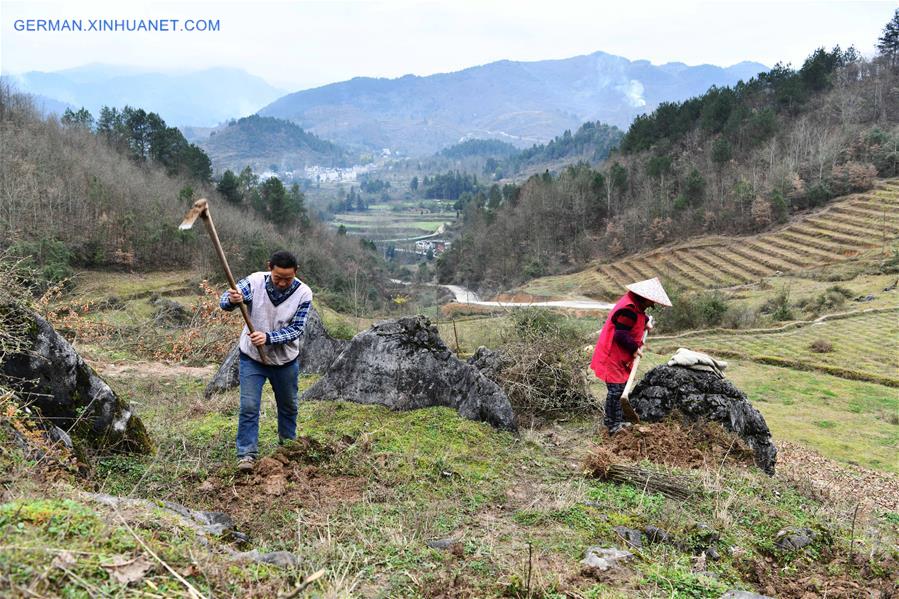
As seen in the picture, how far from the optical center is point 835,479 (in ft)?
29.1

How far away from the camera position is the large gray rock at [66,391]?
459 centimetres

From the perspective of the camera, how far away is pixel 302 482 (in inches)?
192

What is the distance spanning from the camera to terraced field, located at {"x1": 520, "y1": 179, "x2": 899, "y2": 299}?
156 feet

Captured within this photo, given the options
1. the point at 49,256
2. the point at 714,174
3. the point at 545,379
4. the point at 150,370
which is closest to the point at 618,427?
the point at 545,379

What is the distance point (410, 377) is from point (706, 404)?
145 inches

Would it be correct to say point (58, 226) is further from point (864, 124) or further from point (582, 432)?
point (864, 124)

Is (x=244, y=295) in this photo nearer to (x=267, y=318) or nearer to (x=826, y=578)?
(x=267, y=318)

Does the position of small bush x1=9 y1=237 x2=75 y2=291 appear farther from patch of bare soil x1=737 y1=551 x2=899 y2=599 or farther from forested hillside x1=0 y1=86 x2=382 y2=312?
patch of bare soil x1=737 y1=551 x2=899 y2=599

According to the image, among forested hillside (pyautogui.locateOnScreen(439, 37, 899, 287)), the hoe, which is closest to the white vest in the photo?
the hoe

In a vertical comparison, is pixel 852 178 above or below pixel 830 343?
above

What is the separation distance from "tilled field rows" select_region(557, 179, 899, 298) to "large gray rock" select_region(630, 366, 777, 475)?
45076 mm

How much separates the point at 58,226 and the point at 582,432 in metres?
43.1

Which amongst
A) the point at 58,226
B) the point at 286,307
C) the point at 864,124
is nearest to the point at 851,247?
the point at 864,124

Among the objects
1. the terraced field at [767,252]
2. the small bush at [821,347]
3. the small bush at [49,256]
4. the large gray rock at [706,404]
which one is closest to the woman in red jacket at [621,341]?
the large gray rock at [706,404]
